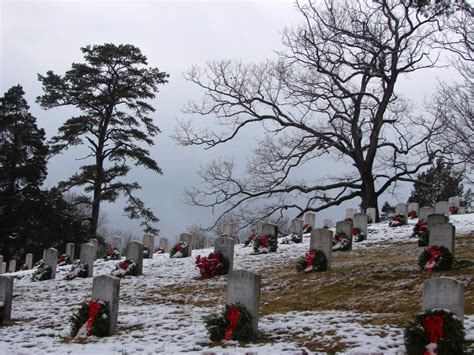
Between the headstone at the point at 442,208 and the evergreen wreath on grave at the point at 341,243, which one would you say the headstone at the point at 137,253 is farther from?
the headstone at the point at 442,208

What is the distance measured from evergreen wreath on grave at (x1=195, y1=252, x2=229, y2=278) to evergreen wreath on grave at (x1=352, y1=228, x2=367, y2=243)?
5132mm

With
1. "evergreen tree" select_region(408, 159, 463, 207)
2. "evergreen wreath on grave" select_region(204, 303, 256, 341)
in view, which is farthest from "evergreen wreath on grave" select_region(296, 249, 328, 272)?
"evergreen tree" select_region(408, 159, 463, 207)

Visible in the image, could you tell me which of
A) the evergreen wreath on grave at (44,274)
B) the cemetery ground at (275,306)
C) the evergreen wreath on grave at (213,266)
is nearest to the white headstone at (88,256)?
the cemetery ground at (275,306)

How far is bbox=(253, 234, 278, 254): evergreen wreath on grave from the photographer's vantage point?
53.7 ft

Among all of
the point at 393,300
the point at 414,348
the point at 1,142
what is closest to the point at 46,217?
the point at 1,142

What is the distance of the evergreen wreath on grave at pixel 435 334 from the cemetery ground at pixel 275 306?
297mm

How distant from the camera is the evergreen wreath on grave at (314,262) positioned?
1200 centimetres

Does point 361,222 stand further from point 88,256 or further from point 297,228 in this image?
point 88,256

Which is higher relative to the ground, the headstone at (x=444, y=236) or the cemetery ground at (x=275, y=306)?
the headstone at (x=444, y=236)

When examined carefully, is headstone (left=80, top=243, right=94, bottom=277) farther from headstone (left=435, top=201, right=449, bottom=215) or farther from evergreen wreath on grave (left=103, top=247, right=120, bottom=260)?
headstone (left=435, top=201, right=449, bottom=215)

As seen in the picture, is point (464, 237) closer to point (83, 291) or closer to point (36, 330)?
point (83, 291)

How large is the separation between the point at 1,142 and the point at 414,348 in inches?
1210

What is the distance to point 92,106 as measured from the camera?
2988 cm

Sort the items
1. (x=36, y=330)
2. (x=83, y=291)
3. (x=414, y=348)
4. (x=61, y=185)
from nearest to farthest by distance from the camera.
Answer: (x=414, y=348)
(x=36, y=330)
(x=83, y=291)
(x=61, y=185)
